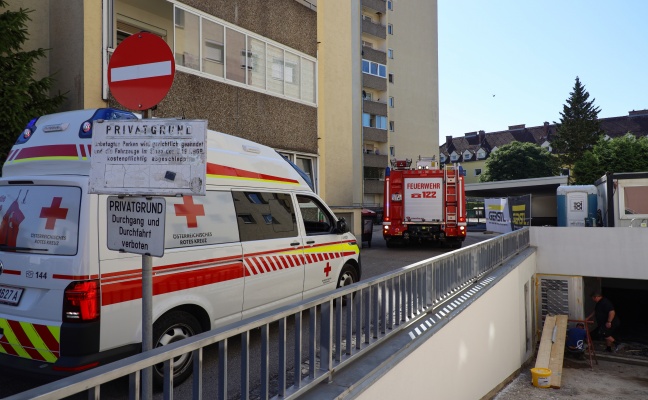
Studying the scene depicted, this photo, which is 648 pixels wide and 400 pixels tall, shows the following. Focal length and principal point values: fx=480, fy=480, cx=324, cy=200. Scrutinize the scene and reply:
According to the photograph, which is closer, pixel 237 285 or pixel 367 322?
pixel 367 322

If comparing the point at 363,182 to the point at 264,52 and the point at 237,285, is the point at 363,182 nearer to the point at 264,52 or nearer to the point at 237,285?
the point at 264,52

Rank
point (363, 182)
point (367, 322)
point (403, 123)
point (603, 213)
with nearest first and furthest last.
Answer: point (367, 322) < point (603, 213) < point (363, 182) < point (403, 123)

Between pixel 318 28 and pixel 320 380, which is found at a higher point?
pixel 318 28

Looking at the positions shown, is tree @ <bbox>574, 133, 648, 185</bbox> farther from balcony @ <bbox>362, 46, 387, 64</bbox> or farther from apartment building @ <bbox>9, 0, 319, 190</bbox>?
apartment building @ <bbox>9, 0, 319, 190</bbox>

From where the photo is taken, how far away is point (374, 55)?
44750 millimetres

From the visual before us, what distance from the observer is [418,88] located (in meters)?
52.4

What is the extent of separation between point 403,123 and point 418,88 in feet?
16.5

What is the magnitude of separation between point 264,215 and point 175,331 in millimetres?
1646

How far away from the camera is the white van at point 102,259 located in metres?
3.43

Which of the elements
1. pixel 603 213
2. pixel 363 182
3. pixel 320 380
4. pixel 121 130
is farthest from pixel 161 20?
pixel 363 182

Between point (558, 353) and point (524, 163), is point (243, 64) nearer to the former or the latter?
point (558, 353)

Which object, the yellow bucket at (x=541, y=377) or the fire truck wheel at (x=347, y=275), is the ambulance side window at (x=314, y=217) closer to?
the fire truck wheel at (x=347, y=275)

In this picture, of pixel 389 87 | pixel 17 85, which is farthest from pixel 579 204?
pixel 389 87

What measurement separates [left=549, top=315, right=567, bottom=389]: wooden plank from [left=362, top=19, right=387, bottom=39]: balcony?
34.9m
